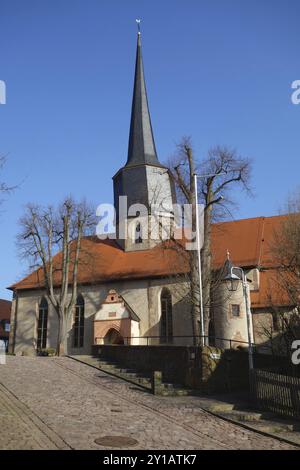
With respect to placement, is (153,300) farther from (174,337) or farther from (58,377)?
(58,377)

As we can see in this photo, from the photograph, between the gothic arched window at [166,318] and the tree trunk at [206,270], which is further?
the gothic arched window at [166,318]

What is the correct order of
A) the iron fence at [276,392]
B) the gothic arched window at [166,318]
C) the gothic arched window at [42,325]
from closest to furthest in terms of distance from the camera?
1. the iron fence at [276,392]
2. the gothic arched window at [166,318]
3. the gothic arched window at [42,325]

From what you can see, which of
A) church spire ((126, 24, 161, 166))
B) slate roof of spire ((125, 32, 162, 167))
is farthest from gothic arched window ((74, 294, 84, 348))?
church spire ((126, 24, 161, 166))

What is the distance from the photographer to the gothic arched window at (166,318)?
2845 centimetres

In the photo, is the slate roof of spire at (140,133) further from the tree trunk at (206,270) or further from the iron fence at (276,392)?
the iron fence at (276,392)

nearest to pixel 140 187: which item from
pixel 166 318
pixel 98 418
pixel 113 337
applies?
pixel 166 318

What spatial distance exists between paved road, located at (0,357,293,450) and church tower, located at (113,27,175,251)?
16366 millimetres

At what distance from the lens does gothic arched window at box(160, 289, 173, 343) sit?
2845 cm

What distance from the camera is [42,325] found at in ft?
107

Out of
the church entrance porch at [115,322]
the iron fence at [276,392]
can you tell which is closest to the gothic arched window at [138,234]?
the church entrance porch at [115,322]

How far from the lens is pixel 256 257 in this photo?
28016 mm

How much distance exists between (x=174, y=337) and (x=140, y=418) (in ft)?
53.3

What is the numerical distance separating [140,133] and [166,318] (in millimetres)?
14752
